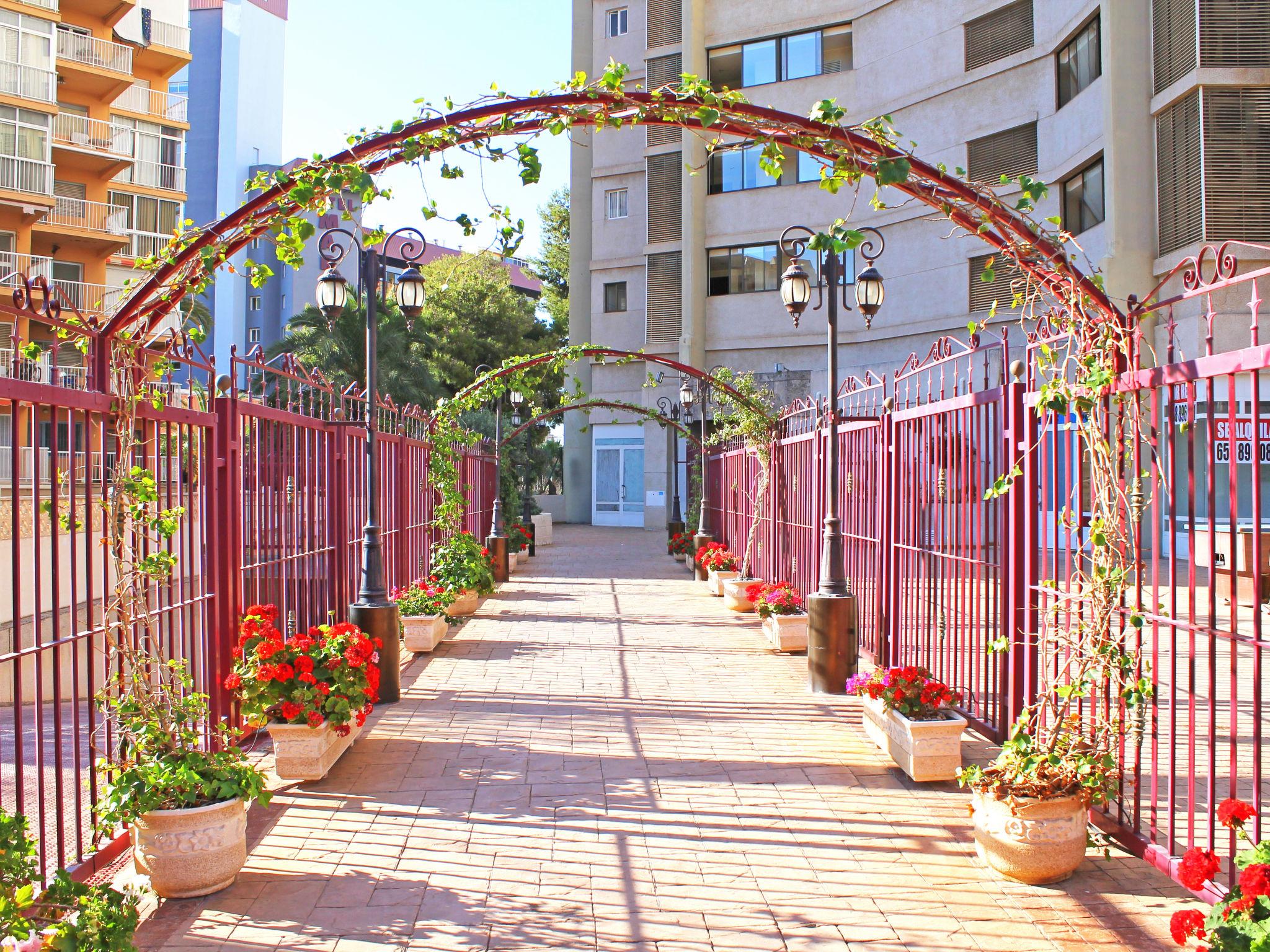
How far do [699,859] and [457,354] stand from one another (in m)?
38.5

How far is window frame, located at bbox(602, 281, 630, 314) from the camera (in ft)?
127

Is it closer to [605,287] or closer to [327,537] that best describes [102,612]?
[327,537]

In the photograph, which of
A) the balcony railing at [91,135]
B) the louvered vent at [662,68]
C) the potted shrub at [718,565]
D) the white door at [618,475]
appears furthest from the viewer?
the white door at [618,475]

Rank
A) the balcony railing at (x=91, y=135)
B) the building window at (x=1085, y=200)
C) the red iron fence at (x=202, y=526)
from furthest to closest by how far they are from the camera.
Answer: the balcony railing at (x=91, y=135) < the building window at (x=1085, y=200) < the red iron fence at (x=202, y=526)

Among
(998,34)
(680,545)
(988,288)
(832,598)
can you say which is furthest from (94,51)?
(832,598)

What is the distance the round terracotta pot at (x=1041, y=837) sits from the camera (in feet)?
14.9

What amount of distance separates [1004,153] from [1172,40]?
20.7ft

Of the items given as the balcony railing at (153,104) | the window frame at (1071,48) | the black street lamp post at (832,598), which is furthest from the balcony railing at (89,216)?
the black street lamp post at (832,598)

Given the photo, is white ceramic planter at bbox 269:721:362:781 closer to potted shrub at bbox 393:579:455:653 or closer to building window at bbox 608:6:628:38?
potted shrub at bbox 393:579:455:653

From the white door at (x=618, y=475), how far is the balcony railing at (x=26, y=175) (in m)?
19.7

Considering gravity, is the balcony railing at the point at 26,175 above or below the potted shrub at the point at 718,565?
above

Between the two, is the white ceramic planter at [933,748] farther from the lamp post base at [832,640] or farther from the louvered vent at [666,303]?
the louvered vent at [666,303]

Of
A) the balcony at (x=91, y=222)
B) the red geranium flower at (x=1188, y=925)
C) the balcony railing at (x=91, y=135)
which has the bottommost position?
the red geranium flower at (x=1188, y=925)

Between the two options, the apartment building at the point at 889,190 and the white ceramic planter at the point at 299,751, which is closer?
the white ceramic planter at the point at 299,751
